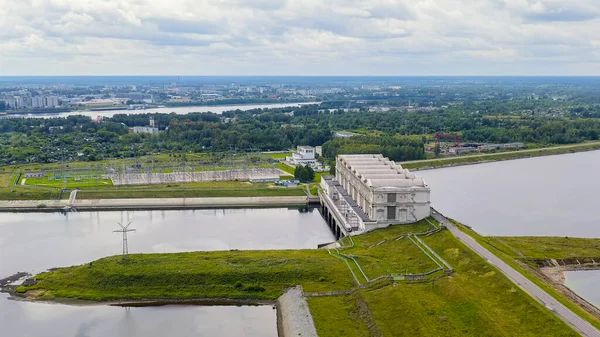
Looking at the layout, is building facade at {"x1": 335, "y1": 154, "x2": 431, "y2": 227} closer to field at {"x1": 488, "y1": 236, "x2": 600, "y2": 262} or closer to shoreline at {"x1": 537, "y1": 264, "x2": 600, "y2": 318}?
field at {"x1": 488, "y1": 236, "x2": 600, "y2": 262}

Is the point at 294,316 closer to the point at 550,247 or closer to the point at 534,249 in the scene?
the point at 534,249

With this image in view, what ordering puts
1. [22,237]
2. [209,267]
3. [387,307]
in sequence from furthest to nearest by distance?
[22,237] < [209,267] < [387,307]

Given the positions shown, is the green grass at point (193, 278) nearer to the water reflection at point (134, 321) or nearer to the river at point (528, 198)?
the water reflection at point (134, 321)

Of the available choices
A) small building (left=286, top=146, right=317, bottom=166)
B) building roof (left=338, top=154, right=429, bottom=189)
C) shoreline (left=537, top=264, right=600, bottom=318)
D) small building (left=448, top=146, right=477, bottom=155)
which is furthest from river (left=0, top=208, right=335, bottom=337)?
small building (left=448, top=146, right=477, bottom=155)

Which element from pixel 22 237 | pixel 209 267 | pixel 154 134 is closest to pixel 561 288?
pixel 209 267

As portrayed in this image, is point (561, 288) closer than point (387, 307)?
No

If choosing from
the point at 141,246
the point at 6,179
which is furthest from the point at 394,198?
the point at 6,179

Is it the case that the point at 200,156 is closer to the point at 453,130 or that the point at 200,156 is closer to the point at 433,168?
the point at 433,168
